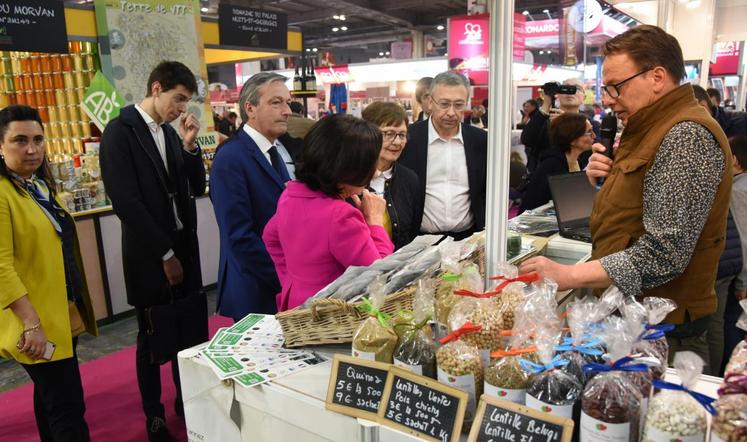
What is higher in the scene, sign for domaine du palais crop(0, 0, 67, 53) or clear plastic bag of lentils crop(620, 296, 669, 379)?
sign for domaine du palais crop(0, 0, 67, 53)

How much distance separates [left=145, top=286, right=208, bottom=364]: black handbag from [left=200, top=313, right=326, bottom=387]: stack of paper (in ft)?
3.33

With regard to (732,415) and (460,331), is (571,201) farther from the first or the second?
(732,415)

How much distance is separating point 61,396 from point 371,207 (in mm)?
1471

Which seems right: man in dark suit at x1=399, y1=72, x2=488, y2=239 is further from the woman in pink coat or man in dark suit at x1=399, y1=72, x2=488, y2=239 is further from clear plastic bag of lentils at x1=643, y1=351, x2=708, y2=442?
clear plastic bag of lentils at x1=643, y1=351, x2=708, y2=442

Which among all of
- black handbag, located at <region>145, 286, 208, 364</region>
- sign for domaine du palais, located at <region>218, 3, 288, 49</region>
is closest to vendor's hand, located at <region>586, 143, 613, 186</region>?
black handbag, located at <region>145, 286, 208, 364</region>

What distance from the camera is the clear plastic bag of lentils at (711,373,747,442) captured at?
835mm

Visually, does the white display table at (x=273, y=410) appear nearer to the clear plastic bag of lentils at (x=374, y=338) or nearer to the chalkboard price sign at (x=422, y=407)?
the chalkboard price sign at (x=422, y=407)

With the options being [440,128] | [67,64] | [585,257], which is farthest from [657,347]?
[67,64]

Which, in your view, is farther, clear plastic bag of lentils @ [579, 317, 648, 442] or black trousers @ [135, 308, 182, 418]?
black trousers @ [135, 308, 182, 418]

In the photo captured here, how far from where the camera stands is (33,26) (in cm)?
424

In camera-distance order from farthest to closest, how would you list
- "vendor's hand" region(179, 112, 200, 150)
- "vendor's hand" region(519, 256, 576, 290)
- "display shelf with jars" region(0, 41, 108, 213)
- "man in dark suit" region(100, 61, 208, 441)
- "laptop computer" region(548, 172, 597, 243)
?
1. "display shelf with jars" region(0, 41, 108, 213)
2. "laptop computer" region(548, 172, 597, 243)
3. "vendor's hand" region(179, 112, 200, 150)
4. "man in dark suit" region(100, 61, 208, 441)
5. "vendor's hand" region(519, 256, 576, 290)

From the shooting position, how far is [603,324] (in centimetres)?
119

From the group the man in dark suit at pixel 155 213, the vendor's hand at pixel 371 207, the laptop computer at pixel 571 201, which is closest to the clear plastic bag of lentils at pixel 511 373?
the vendor's hand at pixel 371 207

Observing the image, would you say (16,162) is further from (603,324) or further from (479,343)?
(603,324)
